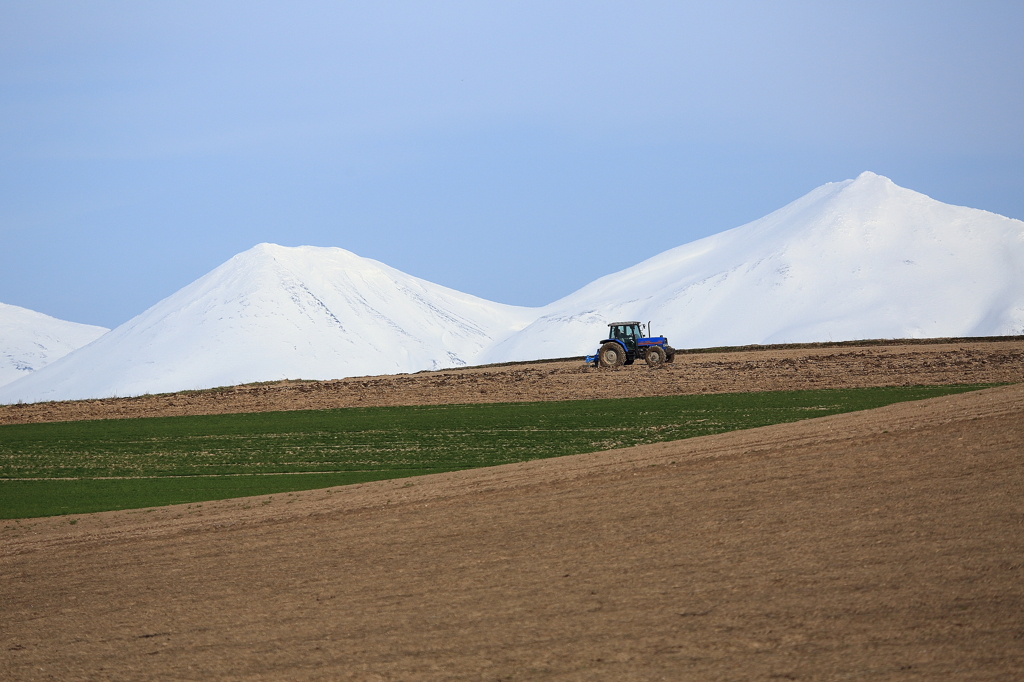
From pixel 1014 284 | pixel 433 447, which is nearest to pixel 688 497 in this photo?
pixel 433 447

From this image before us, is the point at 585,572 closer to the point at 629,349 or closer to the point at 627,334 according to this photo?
the point at 629,349

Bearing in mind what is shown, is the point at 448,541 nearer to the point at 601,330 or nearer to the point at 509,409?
the point at 509,409

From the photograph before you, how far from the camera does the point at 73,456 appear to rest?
29.8m

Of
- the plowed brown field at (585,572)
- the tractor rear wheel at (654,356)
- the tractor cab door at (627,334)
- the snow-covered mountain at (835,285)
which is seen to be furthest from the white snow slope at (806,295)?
the plowed brown field at (585,572)

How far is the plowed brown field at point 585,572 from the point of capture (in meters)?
9.20

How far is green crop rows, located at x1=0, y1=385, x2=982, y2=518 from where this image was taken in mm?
23094

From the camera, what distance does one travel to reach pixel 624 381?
4216 centimetres

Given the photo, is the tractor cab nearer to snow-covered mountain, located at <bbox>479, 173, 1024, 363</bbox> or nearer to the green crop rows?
the green crop rows

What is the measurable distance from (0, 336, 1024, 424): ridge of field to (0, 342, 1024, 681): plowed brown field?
18966mm

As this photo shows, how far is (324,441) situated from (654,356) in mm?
19199

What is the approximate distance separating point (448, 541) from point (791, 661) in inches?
269

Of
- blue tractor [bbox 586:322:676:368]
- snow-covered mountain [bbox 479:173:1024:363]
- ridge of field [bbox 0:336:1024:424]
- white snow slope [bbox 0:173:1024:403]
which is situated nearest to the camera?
ridge of field [bbox 0:336:1024:424]

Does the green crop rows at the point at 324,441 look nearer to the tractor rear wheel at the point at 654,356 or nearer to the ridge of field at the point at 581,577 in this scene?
the ridge of field at the point at 581,577

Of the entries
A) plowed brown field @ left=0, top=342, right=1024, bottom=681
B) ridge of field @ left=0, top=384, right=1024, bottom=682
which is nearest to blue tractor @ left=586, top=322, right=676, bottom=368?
plowed brown field @ left=0, top=342, right=1024, bottom=681
